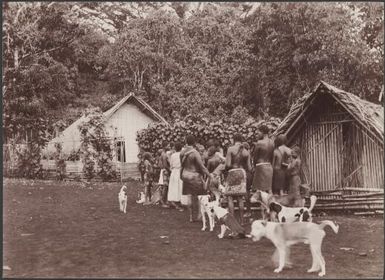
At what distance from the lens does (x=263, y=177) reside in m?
10.5

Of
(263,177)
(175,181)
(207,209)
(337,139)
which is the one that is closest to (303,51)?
(337,139)

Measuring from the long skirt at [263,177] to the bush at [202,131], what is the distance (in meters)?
6.37

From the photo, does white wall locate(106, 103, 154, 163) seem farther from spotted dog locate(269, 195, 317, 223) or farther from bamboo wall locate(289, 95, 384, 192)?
spotted dog locate(269, 195, 317, 223)

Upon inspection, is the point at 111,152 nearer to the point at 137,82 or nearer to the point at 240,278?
the point at 137,82

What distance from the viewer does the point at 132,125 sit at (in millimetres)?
29438

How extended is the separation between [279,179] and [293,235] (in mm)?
4185

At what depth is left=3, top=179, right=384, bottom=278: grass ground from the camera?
272 inches

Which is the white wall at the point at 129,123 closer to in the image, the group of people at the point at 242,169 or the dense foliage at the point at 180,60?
the dense foliage at the point at 180,60

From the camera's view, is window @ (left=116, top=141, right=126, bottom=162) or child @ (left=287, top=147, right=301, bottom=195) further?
window @ (left=116, top=141, right=126, bottom=162)

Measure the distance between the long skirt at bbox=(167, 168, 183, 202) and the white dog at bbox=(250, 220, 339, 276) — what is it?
22.8 ft

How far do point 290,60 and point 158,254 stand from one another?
13.1 metres

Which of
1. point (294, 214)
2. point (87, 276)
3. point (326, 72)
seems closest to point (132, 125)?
point (326, 72)

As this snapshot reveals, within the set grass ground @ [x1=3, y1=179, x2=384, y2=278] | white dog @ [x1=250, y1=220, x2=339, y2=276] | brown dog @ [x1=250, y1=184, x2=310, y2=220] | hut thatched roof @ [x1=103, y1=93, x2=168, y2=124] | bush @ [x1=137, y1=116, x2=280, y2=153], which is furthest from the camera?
hut thatched roof @ [x1=103, y1=93, x2=168, y2=124]

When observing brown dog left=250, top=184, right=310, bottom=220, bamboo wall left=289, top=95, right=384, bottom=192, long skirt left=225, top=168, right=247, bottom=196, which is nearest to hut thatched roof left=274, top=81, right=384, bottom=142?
bamboo wall left=289, top=95, right=384, bottom=192
